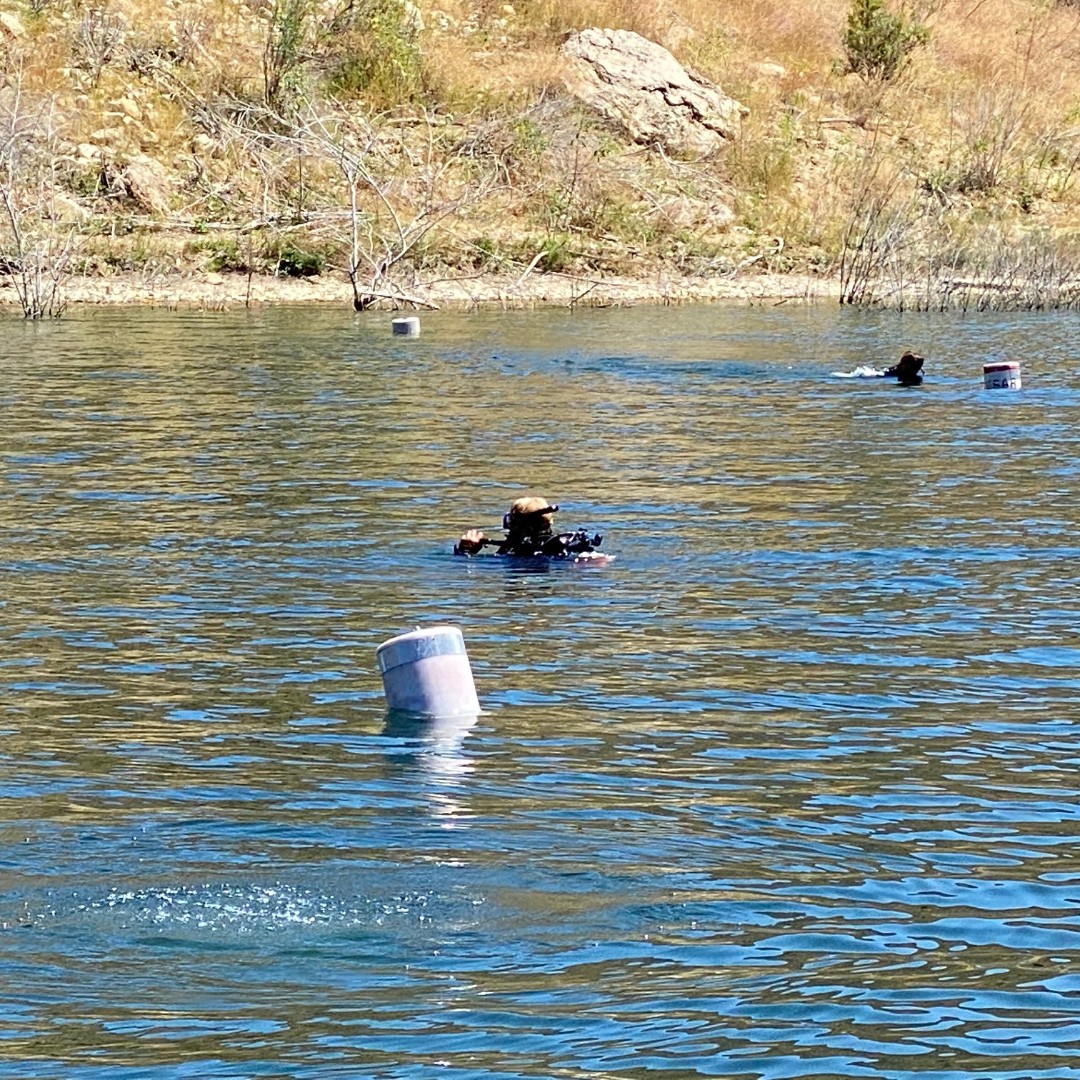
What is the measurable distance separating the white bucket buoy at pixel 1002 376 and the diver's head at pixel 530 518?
1158cm

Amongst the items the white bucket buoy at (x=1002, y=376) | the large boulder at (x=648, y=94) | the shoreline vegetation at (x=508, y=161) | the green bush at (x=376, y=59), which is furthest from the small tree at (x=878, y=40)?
the white bucket buoy at (x=1002, y=376)

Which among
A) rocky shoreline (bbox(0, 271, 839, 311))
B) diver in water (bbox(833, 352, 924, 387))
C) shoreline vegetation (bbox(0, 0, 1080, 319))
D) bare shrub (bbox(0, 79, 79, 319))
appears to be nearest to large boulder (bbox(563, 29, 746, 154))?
shoreline vegetation (bbox(0, 0, 1080, 319))

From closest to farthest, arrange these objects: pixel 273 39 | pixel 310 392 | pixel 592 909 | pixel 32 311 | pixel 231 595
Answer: pixel 592 909 < pixel 231 595 < pixel 310 392 < pixel 32 311 < pixel 273 39

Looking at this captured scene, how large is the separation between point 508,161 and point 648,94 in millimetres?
5203

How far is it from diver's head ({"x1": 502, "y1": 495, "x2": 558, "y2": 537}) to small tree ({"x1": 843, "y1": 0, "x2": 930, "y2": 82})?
40696 millimetres

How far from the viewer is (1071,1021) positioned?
6.16 m

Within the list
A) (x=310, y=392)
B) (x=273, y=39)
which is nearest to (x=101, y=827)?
(x=310, y=392)

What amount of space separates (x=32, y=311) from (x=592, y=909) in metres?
28.3

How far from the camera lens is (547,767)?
29.4ft

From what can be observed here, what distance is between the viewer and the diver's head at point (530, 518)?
1380 centimetres

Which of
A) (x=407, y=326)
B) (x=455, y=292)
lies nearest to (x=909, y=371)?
(x=407, y=326)

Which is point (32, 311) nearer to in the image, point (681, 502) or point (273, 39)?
point (273, 39)

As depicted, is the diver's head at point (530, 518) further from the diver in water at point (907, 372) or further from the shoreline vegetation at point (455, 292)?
the shoreline vegetation at point (455, 292)

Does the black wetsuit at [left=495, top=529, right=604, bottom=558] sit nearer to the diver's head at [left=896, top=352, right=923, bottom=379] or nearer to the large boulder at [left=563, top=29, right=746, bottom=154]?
the diver's head at [left=896, top=352, right=923, bottom=379]
